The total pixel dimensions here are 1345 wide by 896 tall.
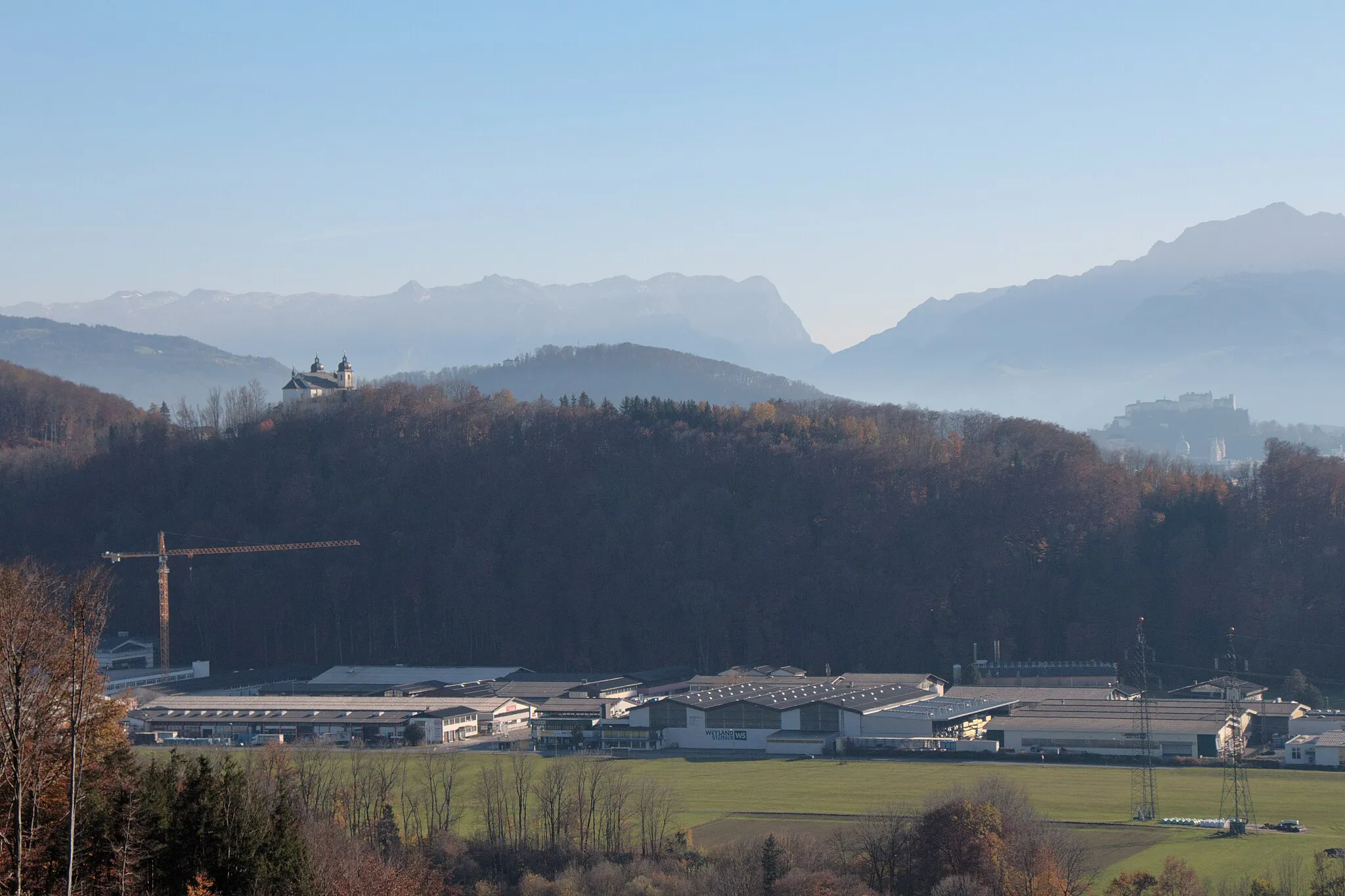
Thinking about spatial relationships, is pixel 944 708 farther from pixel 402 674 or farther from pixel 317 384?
pixel 317 384

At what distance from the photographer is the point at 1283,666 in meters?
46.6

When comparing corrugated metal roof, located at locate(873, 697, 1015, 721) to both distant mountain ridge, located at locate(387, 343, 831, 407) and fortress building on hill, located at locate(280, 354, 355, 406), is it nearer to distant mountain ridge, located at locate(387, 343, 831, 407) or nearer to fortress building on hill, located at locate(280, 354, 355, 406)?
fortress building on hill, located at locate(280, 354, 355, 406)

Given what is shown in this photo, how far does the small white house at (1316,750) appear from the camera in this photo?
34.0 metres

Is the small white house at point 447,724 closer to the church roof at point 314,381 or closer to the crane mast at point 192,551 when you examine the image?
the crane mast at point 192,551

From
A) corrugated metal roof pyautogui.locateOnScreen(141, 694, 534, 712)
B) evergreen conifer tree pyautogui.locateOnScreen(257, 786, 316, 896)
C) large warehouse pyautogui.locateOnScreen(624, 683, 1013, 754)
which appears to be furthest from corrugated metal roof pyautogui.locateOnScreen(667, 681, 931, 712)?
evergreen conifer tree pyautogui.locateOnScreen(257, 786, 316, 896)

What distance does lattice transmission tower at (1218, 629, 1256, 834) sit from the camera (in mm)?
27453

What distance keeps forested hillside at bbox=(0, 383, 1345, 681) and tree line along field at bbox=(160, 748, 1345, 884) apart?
1554 centimetres

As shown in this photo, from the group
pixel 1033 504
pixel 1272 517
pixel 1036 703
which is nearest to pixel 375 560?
pixel 1033 504

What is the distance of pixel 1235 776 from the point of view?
28.8m

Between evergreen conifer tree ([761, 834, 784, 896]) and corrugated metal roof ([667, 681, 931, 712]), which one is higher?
corrugated metal roof ([667, 681, 931, 712])

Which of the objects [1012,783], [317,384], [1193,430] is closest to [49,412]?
[317,384]

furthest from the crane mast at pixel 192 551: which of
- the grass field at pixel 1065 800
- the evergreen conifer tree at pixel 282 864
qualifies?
the evergreen conifer tree at pixel 282 864

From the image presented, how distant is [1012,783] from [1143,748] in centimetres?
644

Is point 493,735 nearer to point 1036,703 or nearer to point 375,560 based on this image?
point 1036,703
